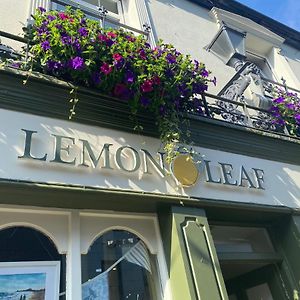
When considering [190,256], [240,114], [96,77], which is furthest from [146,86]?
[240,114]

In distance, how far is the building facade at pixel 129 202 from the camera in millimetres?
3039

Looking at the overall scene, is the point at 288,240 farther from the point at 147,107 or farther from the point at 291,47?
the point at 291,47

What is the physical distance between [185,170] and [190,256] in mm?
938

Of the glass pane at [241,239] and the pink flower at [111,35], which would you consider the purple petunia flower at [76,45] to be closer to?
the pink flower at [111,35]

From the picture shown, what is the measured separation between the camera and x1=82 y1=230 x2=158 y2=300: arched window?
3.13 meters

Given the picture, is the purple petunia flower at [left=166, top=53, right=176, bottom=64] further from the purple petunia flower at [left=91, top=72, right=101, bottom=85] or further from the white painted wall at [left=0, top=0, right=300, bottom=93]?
the white painted wall at [left=0, top=0, right=300, bottom=93]

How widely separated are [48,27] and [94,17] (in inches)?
107

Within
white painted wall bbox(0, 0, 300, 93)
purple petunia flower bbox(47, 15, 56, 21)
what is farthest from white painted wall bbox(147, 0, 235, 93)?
purple petunia flower bbox(47, 15, 56, 21)

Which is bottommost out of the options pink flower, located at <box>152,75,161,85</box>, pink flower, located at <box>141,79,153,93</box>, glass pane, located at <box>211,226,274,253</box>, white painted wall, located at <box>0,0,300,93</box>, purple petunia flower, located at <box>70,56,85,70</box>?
glass pane, located at <box>211,226,274,253</box>

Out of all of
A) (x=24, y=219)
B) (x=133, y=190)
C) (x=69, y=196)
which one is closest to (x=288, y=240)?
(x=133, y=190)

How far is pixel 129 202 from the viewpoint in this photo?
3.41m

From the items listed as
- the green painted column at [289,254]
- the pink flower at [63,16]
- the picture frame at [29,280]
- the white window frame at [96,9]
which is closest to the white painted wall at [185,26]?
the white window frame at [96,9]

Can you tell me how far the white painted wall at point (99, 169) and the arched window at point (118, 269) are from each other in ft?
1.82

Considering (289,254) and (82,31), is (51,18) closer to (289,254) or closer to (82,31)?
(82,31)
